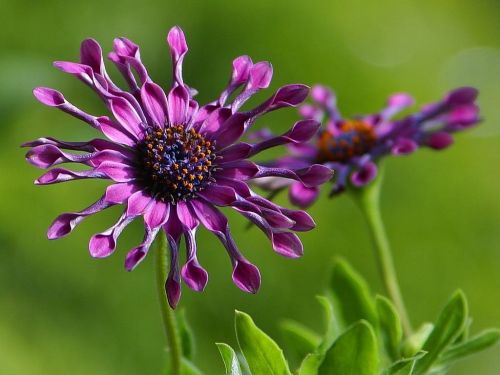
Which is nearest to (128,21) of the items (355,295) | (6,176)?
(6,176)

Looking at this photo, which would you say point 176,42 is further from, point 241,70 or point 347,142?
point 347,142

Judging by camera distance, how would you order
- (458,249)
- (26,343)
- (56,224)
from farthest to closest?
(458,249)
(26,343)
(56,224)

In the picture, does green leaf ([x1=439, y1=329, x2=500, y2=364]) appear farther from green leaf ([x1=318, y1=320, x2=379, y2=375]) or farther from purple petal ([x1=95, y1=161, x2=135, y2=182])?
purple petal ([x1=95, y1=161, x2=135, y2=182])

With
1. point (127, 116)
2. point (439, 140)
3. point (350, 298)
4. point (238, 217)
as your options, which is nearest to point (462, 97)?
point (439, 140)

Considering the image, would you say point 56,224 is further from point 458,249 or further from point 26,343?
point 458,249

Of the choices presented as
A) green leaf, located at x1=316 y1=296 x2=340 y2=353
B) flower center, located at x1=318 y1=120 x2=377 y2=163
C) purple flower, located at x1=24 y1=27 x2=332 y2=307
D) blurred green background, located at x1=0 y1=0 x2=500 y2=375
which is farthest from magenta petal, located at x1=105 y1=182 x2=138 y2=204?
blurred green background, located at x1=0 y1=0 x2=500 y2=375

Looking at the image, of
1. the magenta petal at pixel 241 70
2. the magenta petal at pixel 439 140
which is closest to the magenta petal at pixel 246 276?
the magenta petal at pixel 241 70

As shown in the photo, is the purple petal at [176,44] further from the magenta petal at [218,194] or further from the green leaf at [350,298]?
the green leaf at [350,298]
